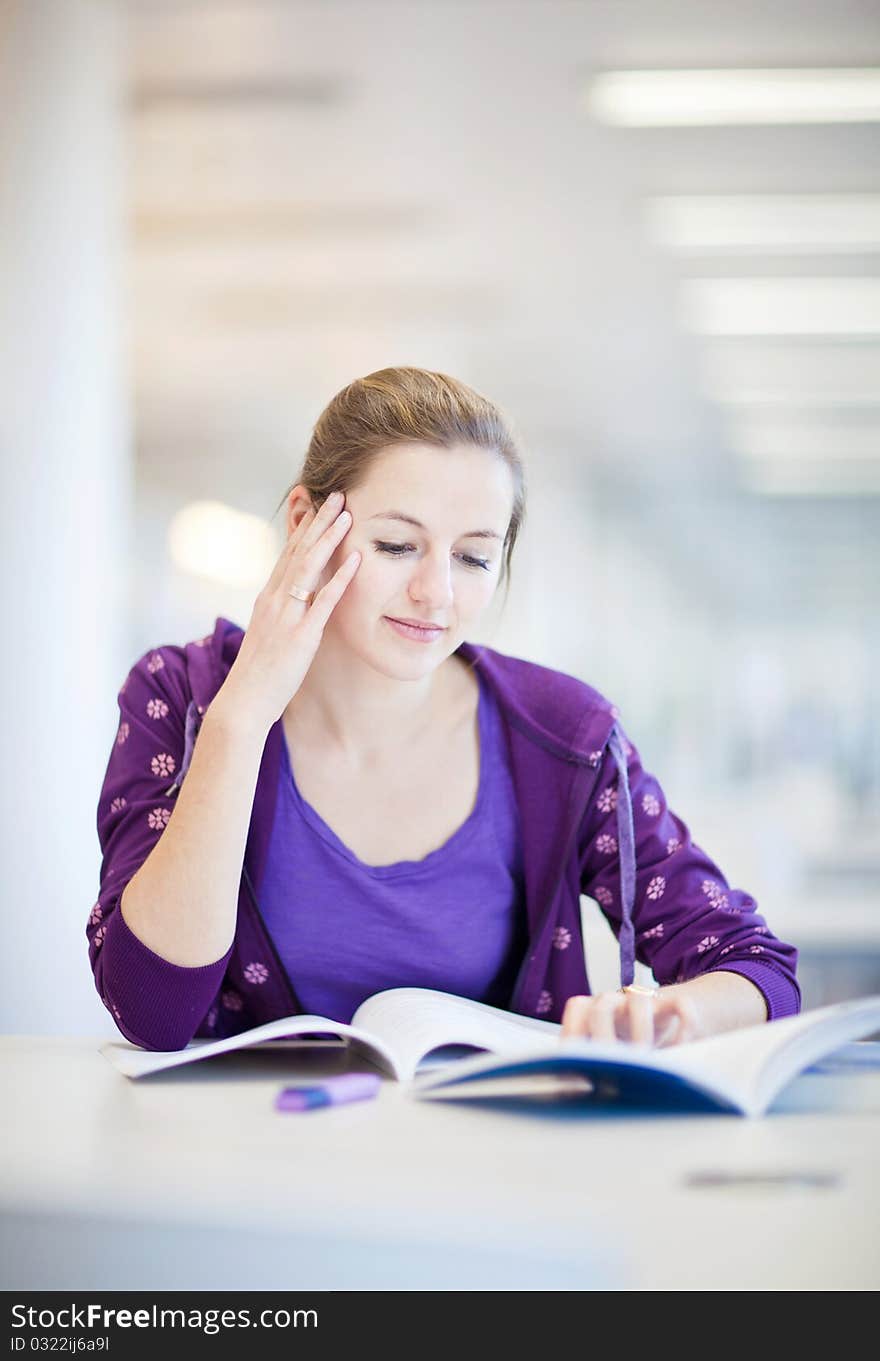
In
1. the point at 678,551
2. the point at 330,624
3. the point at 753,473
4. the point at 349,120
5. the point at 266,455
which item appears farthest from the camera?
the point at 678,551

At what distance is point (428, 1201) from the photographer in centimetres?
62

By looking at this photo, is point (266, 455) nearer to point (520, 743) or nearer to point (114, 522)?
point (114, 522)

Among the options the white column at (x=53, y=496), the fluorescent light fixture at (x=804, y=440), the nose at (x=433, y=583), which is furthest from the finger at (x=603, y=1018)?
the fluorescent light fixture at (x=804, y=440)

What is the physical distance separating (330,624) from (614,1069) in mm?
668

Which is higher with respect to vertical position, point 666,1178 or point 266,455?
point 266,455

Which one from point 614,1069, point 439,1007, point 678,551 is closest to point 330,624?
point 439,1007

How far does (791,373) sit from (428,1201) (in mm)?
5985

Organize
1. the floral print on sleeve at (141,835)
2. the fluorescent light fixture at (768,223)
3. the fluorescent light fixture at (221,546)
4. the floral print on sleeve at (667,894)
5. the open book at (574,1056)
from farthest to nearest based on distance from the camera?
1. the fluorescent light fixture at (221,546)
2. the fluorescent light fixture at (768,223)
3. the floral print on sleeve at (667,894)
4. the floral print on sleeve at (141,835)
5. the open book at (574,1056)

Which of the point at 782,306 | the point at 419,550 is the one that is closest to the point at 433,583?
the point at 419,550

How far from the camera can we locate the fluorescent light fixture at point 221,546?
7.88 metres

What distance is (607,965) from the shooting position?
261cm

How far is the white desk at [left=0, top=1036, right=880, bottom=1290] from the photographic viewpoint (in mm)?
570

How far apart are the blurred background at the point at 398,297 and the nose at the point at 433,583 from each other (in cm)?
29

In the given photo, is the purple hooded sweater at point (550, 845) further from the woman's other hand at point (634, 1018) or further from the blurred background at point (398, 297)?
the blurred background at point (398, 297)
